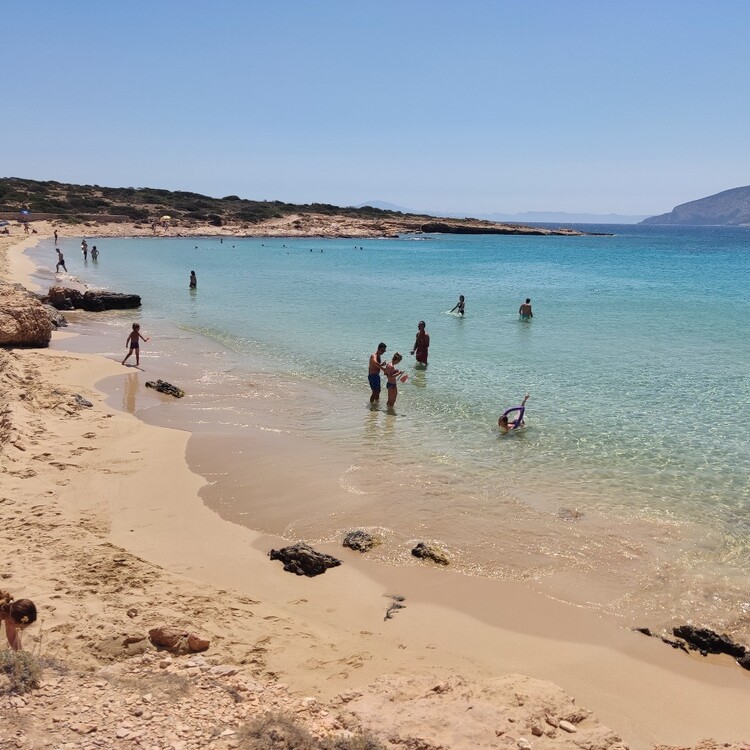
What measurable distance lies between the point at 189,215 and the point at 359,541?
88.0 metres

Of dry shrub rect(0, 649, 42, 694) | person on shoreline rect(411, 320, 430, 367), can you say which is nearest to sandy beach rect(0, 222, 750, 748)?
dry shrub rect(0, 649, 42, 694)

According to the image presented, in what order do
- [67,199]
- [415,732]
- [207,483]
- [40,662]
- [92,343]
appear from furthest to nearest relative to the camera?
[67,199] < [92,343] < [207,483] < [40,662] < [415,732]

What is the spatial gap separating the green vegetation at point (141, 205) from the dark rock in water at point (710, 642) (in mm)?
82158

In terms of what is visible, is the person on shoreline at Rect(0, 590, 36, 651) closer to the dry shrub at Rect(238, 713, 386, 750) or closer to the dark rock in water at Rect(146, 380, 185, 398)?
the dry shrub at Rect(238, 713, 386, 750)

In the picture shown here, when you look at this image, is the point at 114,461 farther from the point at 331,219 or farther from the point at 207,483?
the point at 331,219

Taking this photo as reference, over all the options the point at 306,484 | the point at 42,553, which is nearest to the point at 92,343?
the point at 306,484

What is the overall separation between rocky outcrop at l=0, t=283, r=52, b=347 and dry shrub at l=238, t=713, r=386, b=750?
14.5 metres

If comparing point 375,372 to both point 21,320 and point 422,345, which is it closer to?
point 422,345

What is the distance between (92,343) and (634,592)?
16187 mm

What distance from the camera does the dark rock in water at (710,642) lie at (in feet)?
19.8

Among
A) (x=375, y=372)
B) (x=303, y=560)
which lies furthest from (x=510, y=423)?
(x=303, y=560)

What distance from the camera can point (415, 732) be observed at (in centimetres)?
455

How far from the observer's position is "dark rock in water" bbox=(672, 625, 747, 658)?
6.05m

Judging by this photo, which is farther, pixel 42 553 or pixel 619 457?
pixel 619 457
